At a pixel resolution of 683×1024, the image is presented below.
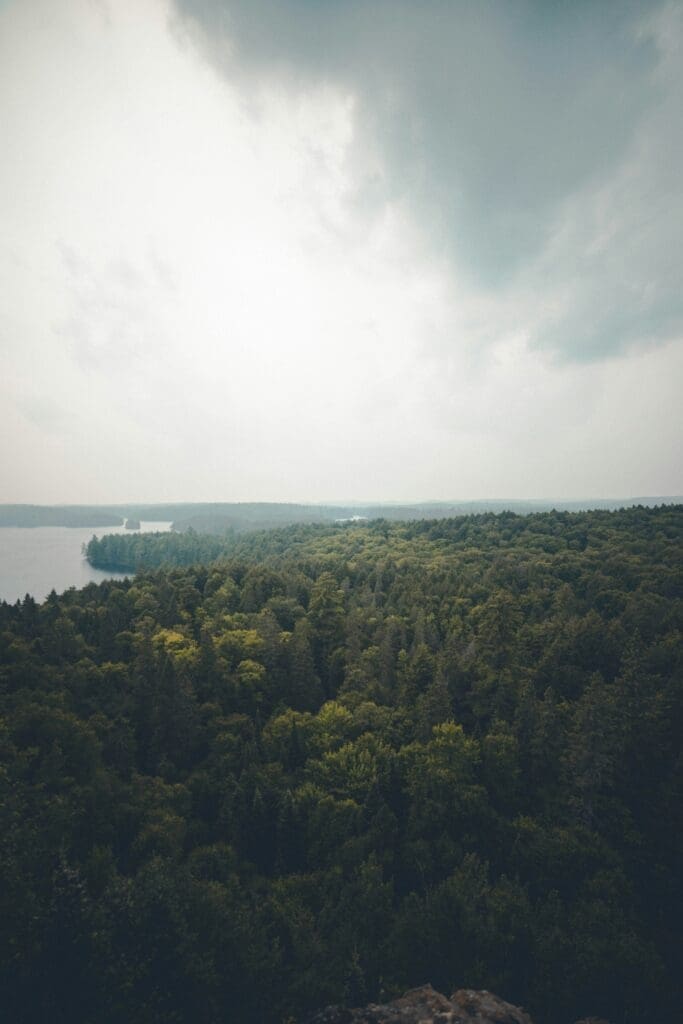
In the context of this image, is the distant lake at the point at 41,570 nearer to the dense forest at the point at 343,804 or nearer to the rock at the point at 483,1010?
the dense forest at the point at 343,804

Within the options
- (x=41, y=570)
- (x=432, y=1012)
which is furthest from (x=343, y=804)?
(x=41, y=570)

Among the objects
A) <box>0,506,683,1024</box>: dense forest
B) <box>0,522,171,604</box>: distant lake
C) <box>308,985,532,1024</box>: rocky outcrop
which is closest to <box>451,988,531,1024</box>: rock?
<box>308,985,532,1024</box>: rocky outcrop

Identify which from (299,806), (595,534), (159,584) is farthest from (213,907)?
Answer: (595,534)

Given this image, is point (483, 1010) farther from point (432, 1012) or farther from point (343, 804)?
point (343, 804)

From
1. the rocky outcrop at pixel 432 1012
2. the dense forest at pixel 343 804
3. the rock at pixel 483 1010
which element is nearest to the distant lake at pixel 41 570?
the dense forest at pixel 343 804

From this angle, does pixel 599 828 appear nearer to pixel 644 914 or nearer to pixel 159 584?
pixel 644 914

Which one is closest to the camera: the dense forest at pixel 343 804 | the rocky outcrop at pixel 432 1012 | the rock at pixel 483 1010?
the rocky outcrop at pixel 432 1012

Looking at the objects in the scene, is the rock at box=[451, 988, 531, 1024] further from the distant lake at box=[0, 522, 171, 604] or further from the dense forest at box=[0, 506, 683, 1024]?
the distant lake at box=[0, 522, 171, 604]
